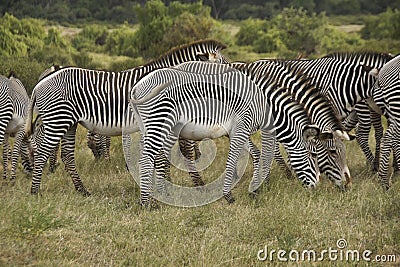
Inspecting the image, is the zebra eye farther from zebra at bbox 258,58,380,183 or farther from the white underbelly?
the white underbelly

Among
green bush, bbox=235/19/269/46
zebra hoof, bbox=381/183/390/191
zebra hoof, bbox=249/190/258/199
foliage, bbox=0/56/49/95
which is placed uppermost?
zebra hoof, bbox=381/183/390/191

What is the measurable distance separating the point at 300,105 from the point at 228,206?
1471 mm

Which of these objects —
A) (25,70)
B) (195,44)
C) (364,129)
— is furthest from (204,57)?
(25,70)

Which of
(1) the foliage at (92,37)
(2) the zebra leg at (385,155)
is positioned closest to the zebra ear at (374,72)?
(2) the zebra leg at (385,155)

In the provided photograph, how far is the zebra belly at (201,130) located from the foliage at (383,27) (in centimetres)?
3273

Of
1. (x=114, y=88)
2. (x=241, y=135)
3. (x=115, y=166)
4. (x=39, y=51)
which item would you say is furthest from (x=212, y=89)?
(x=39, y=51)

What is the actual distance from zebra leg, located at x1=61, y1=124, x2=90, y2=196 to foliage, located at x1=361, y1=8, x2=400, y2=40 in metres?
33.0

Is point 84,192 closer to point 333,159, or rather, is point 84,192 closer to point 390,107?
point 333,159

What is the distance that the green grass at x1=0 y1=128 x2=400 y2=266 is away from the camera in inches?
196

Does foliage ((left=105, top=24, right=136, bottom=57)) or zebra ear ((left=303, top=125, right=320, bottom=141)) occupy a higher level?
zebra ear ((left=303, top=125, right=320, bottom=141))

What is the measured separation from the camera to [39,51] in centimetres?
2267

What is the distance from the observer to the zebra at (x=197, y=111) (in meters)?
6.52

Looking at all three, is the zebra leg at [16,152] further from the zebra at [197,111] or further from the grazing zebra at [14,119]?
the zebra at [197,111]

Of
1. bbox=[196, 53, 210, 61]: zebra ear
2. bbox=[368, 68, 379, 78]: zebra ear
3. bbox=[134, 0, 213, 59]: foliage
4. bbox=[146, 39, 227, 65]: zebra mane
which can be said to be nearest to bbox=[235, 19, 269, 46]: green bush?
bbox=[134, 0, 213, 59]: foliage
